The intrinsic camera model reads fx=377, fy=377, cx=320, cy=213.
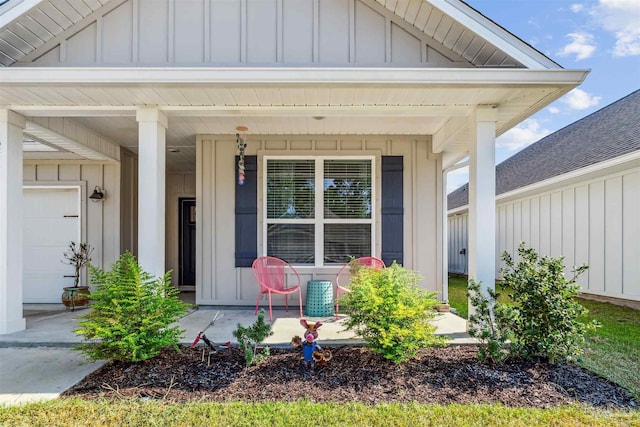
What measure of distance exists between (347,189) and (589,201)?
4.84m

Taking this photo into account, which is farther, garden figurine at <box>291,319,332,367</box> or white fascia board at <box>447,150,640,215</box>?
white fascia board at <box>447,150,640,215</box>

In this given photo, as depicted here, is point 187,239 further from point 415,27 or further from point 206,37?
point 415,27

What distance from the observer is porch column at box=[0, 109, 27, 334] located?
12.7 ft

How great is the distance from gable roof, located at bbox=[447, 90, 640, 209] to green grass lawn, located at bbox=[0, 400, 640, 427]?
510 cm

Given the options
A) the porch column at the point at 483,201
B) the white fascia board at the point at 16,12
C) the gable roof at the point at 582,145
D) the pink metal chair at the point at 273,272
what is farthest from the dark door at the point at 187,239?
the gable roof at the point at 582,145

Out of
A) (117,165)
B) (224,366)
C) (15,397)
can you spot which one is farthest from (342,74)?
(117,165)

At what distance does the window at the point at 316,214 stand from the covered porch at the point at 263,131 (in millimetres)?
116

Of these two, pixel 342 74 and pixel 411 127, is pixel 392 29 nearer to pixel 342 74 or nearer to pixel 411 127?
pixel 342 74

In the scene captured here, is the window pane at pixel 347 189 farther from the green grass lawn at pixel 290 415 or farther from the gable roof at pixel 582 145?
the gable roof at pixel 582 145

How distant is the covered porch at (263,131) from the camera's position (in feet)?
11.0

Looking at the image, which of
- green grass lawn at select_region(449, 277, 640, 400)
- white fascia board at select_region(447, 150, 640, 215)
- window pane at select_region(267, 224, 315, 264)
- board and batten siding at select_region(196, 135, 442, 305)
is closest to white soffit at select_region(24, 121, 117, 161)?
board and batten siding at select_region(196, 135, 442, 305)

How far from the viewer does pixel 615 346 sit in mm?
3791

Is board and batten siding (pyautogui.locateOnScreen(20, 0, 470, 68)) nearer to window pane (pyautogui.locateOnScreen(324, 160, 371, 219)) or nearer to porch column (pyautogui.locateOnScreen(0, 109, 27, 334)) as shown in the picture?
porch column (pyautogui.locateOnScreen(0, 109, 27, 334))

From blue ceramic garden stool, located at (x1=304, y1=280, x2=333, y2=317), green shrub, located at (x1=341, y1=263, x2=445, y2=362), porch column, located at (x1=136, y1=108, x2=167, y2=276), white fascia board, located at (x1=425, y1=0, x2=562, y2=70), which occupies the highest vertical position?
white fascia board, located at (x1=425, y1=0, x2=562, y2=70)
